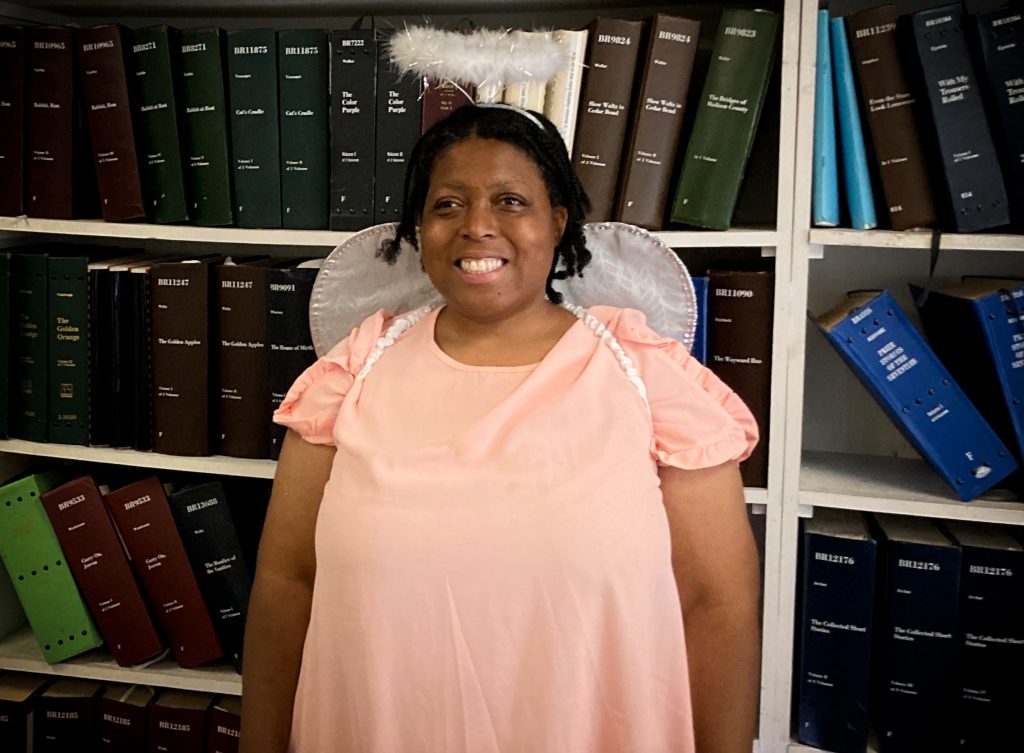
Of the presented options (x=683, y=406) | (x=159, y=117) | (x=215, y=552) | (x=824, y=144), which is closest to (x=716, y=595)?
(x=683, y=406)

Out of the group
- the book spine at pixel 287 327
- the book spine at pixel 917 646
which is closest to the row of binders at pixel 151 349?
the book spine at pixel 287 327

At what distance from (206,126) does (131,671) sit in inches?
38.9

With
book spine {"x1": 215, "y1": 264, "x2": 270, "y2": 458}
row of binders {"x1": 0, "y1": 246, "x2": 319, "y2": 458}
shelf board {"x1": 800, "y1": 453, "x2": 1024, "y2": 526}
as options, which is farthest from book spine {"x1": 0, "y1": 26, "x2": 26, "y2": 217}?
shelf board {"x1": 800, "y1": 453, "x2": 1024, "y2": 526}

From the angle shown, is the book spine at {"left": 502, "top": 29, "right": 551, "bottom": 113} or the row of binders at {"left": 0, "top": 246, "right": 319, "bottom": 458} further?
the row of binders at {"left": 0, "top": 246, "right": 319, "bottom": 458}

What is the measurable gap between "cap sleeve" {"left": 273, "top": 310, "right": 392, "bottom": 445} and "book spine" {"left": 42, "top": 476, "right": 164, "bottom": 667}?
60 cm

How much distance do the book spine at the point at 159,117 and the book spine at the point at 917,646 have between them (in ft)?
4.24

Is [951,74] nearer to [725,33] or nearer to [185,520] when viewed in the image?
[725,33]

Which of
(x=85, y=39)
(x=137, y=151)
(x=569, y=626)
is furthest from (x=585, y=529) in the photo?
(x=85, y=39)

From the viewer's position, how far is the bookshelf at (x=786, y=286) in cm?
125

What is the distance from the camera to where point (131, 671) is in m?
1.58

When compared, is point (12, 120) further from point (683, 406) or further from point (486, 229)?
point (683, 406)

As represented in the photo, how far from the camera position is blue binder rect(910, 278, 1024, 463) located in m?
Result: 1.23

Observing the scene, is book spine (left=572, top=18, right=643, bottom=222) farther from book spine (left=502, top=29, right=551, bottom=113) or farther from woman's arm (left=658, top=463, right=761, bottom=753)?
woman's arm (left=658, top=463, right=761, bottom=753)

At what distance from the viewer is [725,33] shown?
126 centimetres
